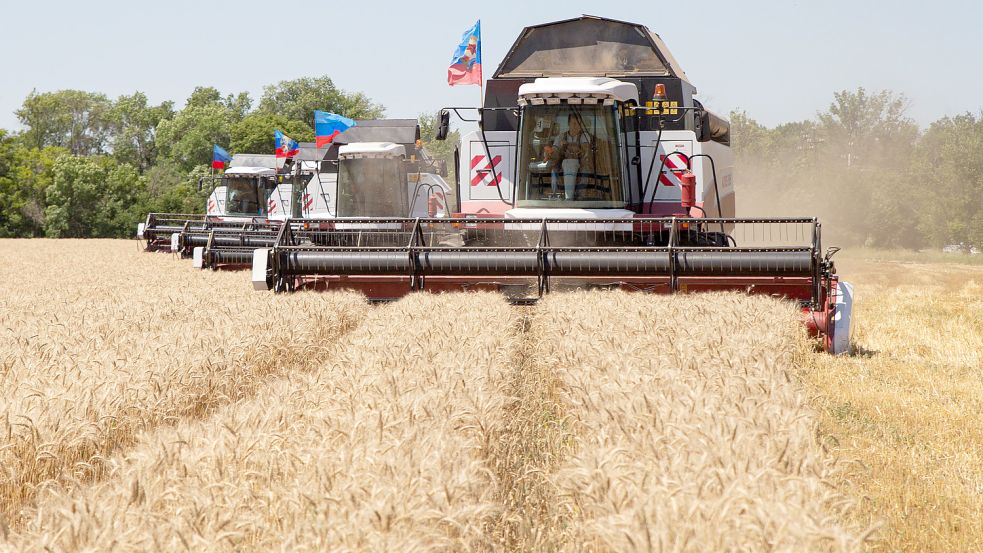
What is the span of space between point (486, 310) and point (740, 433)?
4.42m

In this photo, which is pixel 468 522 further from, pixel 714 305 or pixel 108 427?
pixel 714 305

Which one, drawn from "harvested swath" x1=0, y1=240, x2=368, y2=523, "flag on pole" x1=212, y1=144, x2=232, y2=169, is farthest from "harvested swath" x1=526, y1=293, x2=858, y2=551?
"flag on pole" x1=212, y1=144, x2=232, y2=169

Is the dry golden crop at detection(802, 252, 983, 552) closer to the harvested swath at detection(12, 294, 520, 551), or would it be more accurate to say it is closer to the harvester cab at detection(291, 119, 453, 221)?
the harvested swath at detection(12, 294, 520, 551)

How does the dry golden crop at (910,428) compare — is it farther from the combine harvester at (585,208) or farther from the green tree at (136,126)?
the green tree at (136,126)

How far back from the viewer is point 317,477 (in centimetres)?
299

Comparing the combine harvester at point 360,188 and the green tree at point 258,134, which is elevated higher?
the green tree at point 258,134

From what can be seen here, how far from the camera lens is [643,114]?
1093 centimetres

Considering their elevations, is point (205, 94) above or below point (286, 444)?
above

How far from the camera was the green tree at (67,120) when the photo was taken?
3428 inches

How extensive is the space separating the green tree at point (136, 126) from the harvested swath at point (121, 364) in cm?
8679

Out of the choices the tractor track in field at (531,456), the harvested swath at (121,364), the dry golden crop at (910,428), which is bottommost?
the dry golden crop at (910,428)

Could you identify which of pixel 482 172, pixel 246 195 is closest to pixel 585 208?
pixel 482 172

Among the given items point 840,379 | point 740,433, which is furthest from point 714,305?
point 740,433

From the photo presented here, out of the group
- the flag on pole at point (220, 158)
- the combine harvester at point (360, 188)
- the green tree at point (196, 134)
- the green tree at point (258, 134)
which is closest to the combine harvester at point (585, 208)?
the combine harvester at point (360, 188)
